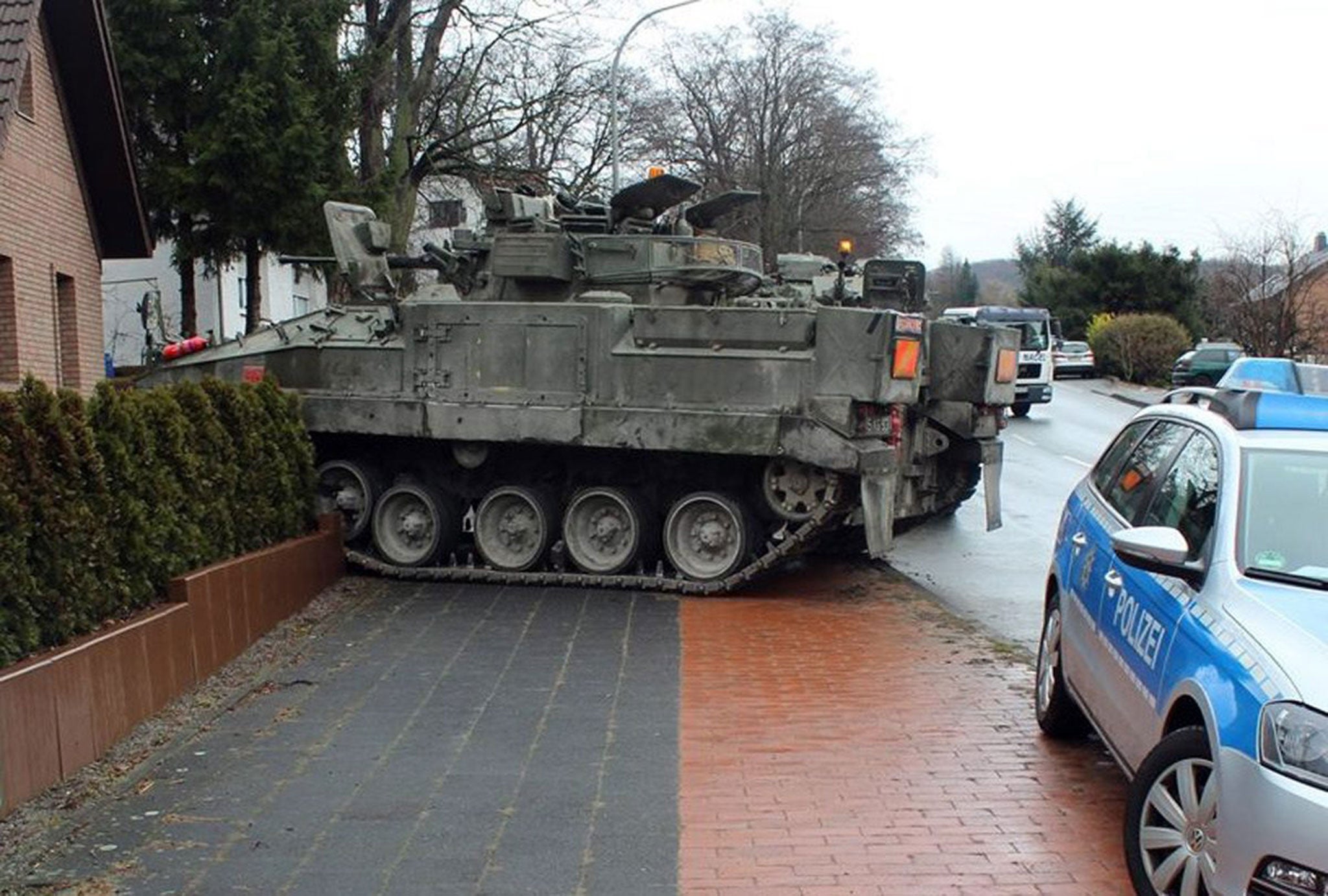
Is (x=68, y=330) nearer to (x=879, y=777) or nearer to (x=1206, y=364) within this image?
(x=879, y=777)

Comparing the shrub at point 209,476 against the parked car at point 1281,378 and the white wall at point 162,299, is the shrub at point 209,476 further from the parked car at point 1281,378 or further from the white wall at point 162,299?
the white wall at point 162,299

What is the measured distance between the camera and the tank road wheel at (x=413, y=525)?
1174 centimetres

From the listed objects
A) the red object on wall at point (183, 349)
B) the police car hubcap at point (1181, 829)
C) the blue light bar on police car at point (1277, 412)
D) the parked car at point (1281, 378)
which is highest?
the parked car at point (1281, 378)

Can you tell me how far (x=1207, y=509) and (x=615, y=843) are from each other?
2.44 m

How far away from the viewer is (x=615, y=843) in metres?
5.17

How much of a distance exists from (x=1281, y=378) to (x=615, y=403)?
576 centimetres

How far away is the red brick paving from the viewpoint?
16.3ft

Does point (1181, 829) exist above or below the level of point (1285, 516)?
below

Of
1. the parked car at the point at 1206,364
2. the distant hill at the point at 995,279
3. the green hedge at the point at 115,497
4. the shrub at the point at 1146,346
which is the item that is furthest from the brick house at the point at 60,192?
the distant hill at the point at 995,279

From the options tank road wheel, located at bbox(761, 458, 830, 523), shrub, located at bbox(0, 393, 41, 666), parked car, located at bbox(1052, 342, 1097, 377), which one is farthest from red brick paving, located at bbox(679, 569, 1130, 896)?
parked car, located at bbox(1052, 342, 1097, 377)

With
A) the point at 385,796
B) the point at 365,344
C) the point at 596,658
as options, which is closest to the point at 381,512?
the point at 365,344

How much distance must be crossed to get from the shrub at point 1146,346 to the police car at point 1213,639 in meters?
40.8

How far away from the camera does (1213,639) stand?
4.39 meters

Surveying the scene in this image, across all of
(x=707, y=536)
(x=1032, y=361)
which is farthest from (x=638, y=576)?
(x=1032, y=361)
